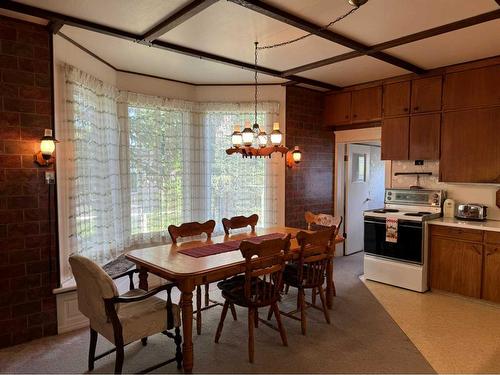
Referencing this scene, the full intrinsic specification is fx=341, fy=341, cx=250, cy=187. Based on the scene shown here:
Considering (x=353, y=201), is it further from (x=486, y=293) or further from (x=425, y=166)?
(x=486, y=293)

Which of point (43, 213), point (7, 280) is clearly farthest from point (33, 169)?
point (7, 280)

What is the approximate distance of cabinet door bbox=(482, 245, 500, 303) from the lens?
3533mm

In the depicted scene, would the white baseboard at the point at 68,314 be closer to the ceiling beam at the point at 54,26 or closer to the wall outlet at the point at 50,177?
the wall outlet at the point at 50,177

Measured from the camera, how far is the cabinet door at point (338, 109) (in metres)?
5.05

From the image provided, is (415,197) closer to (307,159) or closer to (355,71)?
(307,159)

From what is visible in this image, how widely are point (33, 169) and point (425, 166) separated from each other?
4.50 m

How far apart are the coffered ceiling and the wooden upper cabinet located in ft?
0.65

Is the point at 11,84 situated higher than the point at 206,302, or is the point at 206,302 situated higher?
the point at 11,84

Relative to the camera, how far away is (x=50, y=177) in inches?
116

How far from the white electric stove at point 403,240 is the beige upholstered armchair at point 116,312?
9.34 ft

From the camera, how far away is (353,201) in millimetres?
5707

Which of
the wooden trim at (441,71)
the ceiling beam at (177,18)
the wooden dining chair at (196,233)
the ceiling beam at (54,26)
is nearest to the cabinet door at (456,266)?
the wooden trim at (441,71)

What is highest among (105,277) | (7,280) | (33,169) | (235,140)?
(235,140)

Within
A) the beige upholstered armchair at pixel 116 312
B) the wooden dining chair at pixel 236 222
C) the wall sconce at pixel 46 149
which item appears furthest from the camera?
the wooden dining chair at pixel 236 222
